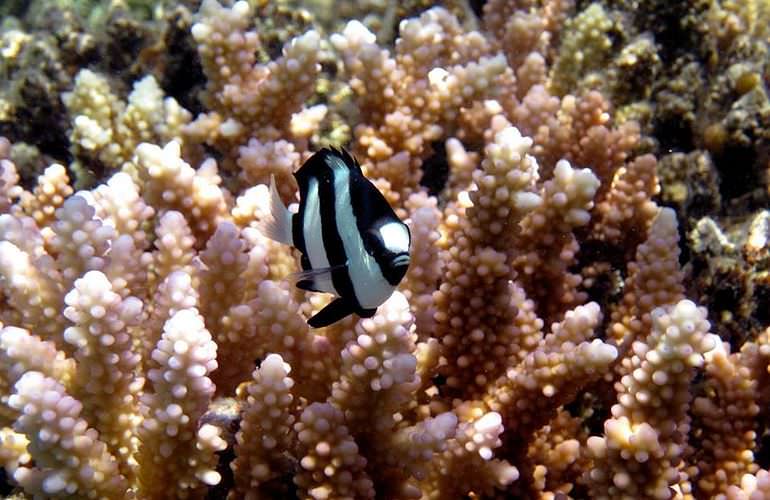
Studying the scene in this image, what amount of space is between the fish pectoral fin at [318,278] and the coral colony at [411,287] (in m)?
0.27

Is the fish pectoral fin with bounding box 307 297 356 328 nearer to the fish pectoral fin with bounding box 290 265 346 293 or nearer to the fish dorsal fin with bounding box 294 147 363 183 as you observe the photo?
the fish pectoral fin with bounding box 290 265 346 293

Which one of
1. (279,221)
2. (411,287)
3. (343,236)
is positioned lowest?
(343,236)

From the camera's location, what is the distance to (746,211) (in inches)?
151

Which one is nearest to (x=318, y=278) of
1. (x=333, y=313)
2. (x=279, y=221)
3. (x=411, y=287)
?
(x=333, y=313)

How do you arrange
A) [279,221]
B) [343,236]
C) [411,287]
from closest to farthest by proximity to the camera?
1. [343,236]
2. [279,221]
3. [411,287]

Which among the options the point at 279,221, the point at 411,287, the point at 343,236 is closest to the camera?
the point at 343,236

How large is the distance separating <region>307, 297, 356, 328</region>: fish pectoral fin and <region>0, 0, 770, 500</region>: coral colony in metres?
0.23

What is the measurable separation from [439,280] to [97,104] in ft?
8.07

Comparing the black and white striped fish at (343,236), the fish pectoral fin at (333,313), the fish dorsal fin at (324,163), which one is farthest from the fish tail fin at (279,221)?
the fish pectoral fin at (333,313)

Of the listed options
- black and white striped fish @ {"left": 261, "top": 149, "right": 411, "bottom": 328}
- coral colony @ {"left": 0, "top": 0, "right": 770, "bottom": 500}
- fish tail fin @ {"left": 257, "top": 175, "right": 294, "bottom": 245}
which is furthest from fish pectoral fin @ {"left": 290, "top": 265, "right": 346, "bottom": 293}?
coral colony @ {"left": 0, "top": 0, "right": 770, "bottom": 500}

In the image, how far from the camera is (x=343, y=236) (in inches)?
70.4

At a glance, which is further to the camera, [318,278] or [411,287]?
[411,287]

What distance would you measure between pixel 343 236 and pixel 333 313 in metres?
0.22

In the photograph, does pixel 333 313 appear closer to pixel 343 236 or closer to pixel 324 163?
pixel 343 236
